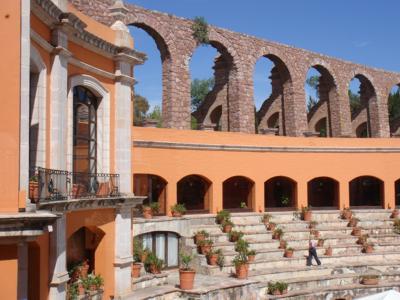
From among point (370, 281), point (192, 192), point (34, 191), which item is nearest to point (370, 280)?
point (370, 281)

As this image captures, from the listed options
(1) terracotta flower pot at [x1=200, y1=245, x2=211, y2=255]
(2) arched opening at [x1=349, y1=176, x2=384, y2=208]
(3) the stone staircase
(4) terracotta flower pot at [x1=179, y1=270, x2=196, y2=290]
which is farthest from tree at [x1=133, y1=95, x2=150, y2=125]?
(4) terracotta flower pot at [x1=179, y1=270, x2=196, y2=290]

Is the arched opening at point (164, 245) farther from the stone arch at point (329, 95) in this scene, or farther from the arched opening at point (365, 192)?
the stone arch at point (329, 95)

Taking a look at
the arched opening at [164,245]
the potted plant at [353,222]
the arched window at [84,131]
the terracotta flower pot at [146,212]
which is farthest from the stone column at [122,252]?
the potted plant at [353,222]

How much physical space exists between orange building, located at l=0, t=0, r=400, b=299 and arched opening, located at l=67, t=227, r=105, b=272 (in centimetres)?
4

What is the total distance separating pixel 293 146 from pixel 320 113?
10.7 meters

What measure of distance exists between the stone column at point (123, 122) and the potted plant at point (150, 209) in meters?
5.09

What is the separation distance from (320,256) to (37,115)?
566 inches

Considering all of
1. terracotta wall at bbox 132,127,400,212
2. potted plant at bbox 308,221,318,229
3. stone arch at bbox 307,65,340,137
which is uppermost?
stone arch at bbox 307,65,340,137

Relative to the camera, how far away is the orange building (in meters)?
9.16

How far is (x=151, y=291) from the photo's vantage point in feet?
55.3

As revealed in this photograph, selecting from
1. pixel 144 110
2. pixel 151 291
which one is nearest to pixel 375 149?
pixel 151 291

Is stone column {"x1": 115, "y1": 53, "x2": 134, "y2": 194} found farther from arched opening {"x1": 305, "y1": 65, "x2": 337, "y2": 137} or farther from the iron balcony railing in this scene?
arched opening {"x1": 305, "y1": 65, "x2": 337, "y2": 137}

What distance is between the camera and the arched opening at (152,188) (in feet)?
74.2

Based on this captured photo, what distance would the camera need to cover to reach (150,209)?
21578mm
